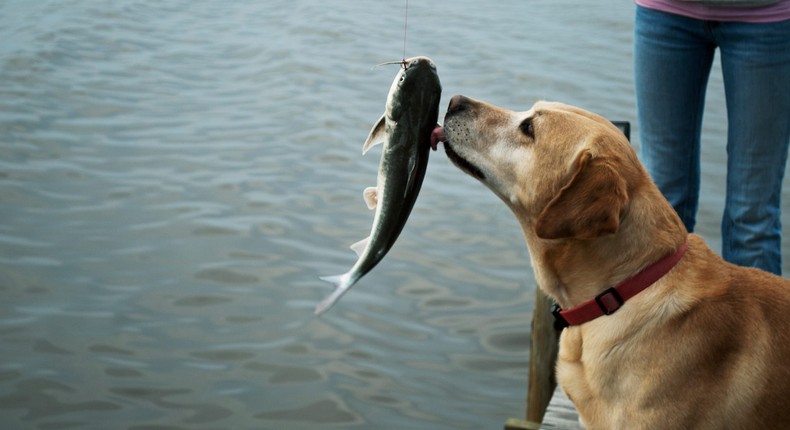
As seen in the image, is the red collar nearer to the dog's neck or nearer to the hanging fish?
the dog's neck

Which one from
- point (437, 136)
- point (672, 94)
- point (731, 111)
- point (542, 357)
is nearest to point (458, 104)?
point (437, 136)

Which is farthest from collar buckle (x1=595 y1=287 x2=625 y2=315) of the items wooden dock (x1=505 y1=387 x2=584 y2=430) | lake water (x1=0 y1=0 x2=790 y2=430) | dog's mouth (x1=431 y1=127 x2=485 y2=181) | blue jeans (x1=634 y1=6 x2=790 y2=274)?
lake water (x1=0 y1=0 x2=790 y2=430)

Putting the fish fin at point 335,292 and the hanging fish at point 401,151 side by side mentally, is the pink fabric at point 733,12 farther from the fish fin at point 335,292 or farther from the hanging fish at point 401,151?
the fish fin at point 335,292

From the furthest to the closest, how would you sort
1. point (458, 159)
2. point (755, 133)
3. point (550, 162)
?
point (755, 133) < point (458, 159) < point (550, 162)

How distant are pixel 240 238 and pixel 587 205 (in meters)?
4.80

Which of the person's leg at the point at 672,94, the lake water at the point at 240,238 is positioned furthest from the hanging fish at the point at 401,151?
the lake water at the point at 240,238

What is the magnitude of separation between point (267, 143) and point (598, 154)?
6572 mm

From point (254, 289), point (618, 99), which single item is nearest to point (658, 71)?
point (254, 289)

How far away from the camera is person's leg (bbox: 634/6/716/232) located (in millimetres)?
3873

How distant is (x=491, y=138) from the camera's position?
317cm

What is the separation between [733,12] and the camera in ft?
12.2

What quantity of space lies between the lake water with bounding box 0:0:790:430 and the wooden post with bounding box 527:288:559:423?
1.03 m

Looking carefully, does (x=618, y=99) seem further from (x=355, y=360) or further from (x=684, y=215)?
(x=684, y=215)

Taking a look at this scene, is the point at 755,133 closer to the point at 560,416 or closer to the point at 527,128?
the point at 527,128
